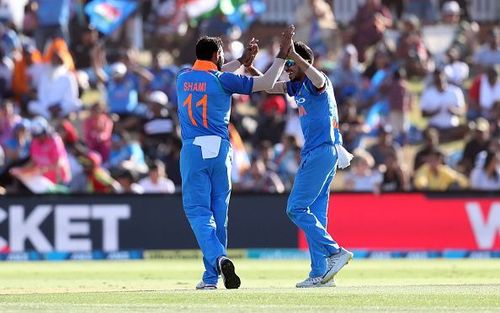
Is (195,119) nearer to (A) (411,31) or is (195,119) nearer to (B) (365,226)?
(B) (365,226)

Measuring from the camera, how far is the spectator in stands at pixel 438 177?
2095 cm

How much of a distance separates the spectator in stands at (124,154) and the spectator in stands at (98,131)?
241mm

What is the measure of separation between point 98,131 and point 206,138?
1006 cm

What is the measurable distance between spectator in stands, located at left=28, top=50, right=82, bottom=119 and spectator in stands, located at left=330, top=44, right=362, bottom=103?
4436 mm

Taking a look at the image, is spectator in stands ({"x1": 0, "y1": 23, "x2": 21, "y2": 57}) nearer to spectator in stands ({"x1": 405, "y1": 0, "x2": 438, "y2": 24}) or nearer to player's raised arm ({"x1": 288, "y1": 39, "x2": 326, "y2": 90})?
spectator in stands ({"x1": 405, "y1": 0, "x2": 438, "y2": 24})

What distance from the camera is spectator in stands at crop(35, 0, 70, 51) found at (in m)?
25.0

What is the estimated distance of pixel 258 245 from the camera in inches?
766

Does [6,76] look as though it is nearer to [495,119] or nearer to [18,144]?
[18,144]

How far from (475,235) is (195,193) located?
8144 mm

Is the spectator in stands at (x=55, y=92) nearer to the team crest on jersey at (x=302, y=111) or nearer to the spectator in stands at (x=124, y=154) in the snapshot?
the spectator in stands at (x=124, y=154)

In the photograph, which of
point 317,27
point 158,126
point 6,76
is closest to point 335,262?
point 158,126

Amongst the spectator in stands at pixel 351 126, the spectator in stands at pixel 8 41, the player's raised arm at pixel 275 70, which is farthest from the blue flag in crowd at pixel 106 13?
the player's raised arm at pixel 275 70

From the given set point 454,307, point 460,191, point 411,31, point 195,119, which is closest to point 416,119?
point 411,31

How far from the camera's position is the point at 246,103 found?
83.1 ft
